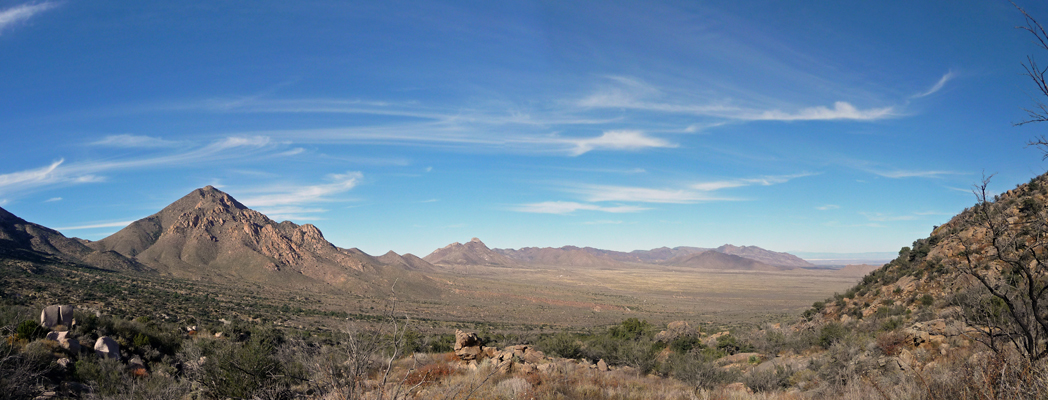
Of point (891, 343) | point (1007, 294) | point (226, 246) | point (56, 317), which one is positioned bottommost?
point (891, 343)

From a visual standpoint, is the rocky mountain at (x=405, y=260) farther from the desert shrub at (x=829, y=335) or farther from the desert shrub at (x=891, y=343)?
the desert shrub at (x=891, y=343)

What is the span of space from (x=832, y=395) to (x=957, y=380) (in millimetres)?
3175

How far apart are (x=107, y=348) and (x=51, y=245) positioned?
87.9 meters

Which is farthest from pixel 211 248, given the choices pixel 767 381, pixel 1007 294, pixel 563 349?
pixel 1007 294

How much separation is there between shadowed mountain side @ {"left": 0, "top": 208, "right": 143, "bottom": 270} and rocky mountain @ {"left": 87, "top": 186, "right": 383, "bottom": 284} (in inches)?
194

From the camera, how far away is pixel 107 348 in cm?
1225

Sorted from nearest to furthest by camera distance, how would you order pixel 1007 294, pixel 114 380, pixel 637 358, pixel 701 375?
pixel 1007 294
pixel 114 380
pixel 701 375
pixel 637 358

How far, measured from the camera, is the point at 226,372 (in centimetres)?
884

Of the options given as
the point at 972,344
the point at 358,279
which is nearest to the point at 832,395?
the point at 972,344

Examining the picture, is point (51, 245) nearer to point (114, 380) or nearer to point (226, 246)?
point (226, 246)

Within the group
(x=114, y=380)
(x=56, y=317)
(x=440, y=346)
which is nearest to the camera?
(x=114, y=380)

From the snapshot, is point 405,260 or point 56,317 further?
point 405,260

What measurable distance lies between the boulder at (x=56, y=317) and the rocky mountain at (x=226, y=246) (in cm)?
6725

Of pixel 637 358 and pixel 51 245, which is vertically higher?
pixel 51 245
